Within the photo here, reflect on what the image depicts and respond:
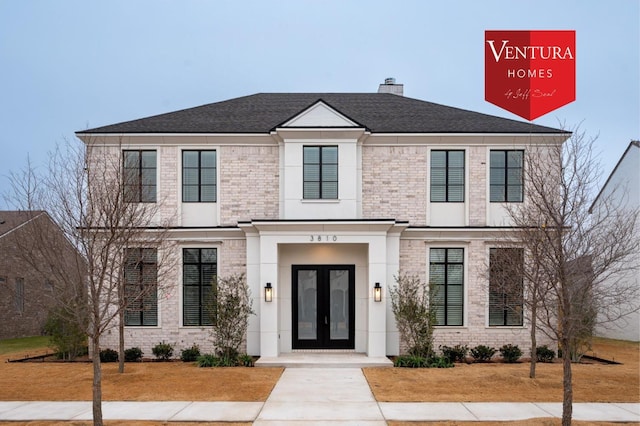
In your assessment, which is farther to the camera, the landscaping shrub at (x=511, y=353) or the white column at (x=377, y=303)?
the landscaping shrub at (x=511, y=353)

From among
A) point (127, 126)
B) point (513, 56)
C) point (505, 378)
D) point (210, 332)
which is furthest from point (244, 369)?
point (513, 56)

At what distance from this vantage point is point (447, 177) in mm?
17312

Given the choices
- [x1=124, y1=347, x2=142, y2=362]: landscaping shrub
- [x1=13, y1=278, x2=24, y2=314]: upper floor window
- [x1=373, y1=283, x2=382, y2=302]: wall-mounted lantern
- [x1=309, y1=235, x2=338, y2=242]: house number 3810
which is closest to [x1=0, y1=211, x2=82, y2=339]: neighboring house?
[x1=13, y1=278, x2=24, y2=314]: upper floor window

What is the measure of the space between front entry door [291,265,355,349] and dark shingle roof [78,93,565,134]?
5042 mm

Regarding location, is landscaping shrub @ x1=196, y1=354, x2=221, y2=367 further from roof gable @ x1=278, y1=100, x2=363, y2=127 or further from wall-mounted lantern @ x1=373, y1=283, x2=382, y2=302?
roof gable @ x1=278, y1=100, x2=363, y2=127

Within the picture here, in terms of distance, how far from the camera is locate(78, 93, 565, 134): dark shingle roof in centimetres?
1720

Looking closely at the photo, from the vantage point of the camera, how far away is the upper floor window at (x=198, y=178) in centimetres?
1722

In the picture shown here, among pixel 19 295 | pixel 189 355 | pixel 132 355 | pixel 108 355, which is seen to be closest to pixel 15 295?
pixel 19 295

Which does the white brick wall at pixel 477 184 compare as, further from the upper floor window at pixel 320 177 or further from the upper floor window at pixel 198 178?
the upper floor window at pixel 198 178

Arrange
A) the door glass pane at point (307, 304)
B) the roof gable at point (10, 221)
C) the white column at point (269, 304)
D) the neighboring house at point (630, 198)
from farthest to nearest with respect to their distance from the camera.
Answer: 1. the roof gable at point (10, 221)
2. the neighboring house at point (630, 198)
3. the door glass pane at point (307, 304)
4. the white column at point (269, 304)

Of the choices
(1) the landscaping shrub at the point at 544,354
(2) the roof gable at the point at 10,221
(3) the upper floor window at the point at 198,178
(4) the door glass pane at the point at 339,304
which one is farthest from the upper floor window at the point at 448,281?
(2) the roof gable at the point at 10,221

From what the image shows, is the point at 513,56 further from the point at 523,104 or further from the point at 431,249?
the point at 431,249

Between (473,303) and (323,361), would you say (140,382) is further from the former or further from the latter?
(473,303)

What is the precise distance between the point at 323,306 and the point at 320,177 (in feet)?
14.3
